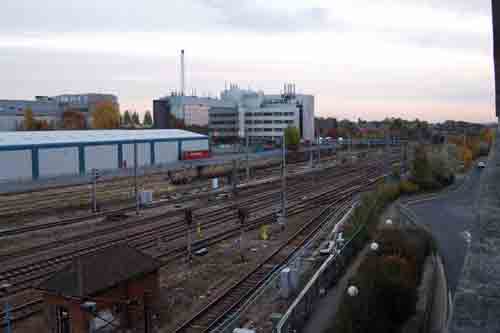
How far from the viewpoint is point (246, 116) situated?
9644cm

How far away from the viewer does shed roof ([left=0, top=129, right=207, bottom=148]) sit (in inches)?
1496

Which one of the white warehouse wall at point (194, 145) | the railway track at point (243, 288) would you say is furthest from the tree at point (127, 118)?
the railway track at point (243, 288)

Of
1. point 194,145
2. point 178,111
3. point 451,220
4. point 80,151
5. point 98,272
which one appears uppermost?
point 178,111

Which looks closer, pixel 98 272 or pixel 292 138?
pixel 98 272

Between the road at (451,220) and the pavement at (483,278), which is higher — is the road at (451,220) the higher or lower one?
the lower one

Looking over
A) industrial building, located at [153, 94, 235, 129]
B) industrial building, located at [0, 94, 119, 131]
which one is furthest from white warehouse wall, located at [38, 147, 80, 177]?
industrial building, located at [153, 94, 235, 129]

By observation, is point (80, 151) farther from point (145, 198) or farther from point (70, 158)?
point (145, 198)

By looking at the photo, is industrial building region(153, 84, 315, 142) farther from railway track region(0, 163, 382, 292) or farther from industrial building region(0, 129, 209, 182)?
railway track region(0, 163, 382, 292)

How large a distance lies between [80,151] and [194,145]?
17.8 meters

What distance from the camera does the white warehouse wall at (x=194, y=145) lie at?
55.8 m

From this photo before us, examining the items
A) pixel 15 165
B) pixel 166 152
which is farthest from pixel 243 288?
pixel 166 152

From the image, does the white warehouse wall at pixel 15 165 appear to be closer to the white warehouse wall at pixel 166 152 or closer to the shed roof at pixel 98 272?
the white warehouse wall at pixel 166 152

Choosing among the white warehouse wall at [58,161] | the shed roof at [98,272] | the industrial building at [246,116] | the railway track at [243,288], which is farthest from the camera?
the industrial building at [246,116]

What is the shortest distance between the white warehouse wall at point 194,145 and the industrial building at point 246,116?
104ft
